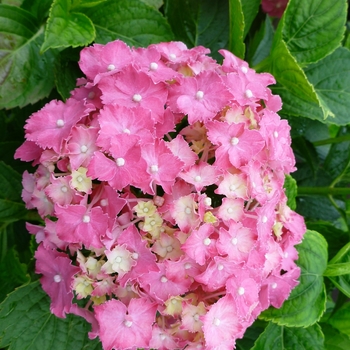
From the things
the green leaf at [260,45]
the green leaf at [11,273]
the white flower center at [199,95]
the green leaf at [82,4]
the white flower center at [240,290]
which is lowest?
the green leaf at [11,273]

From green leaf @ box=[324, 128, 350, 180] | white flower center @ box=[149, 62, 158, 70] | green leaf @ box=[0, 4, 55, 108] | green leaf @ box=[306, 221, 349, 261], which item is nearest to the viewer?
white flower center @ box=[149, 62, 158, 70]

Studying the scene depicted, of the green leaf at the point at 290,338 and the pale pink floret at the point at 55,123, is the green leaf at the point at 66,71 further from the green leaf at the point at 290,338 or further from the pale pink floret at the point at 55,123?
the green leaf at the point at 290,338

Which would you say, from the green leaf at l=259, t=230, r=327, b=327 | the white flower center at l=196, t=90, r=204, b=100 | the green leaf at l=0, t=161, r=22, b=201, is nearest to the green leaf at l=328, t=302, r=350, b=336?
the green leaf at l=259, t=230, r=327, b=327

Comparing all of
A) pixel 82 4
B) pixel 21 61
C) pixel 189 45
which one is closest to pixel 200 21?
pixel 189 45

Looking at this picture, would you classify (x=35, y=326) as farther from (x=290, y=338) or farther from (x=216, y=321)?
(x=290, y=338)

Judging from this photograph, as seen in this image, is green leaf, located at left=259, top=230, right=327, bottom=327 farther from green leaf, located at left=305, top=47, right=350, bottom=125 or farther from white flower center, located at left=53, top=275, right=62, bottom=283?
white flower center, located at left=53, top=275, right=62, bottom=283

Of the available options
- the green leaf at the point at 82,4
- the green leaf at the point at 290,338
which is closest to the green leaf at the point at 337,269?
the green leaf at the point at 290,338

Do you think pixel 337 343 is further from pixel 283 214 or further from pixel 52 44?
pixel 52 44
